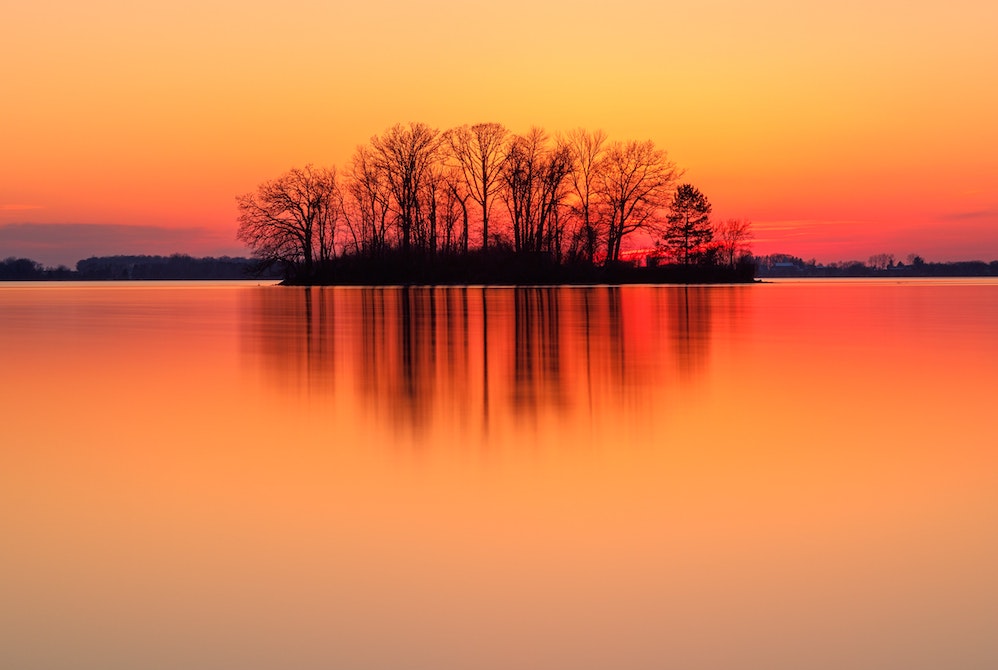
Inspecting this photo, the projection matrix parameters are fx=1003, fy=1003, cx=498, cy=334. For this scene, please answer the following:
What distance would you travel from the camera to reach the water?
4719 mm

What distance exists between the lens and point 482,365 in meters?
17.5

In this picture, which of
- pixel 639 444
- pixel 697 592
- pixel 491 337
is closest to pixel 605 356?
pixel 491 337

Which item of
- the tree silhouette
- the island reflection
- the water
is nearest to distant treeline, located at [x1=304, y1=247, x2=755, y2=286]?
the tree silhouette

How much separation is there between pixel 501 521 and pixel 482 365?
1081 cm

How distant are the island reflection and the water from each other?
141 mm

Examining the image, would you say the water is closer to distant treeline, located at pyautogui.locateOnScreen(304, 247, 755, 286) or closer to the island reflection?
the island reflection

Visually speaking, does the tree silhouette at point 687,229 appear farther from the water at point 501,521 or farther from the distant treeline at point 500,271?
the water at point 501,521

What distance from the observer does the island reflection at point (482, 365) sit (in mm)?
12359

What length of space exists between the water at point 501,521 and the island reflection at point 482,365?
0.14 meters

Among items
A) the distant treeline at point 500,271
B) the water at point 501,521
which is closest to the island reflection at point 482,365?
the water at point 501,521

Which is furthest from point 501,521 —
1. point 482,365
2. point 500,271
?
point 500,271

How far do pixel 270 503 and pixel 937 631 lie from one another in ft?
15.1

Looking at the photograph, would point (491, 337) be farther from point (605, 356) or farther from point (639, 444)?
point (639, 444)

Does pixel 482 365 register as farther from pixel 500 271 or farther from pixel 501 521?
pixel 500 271
